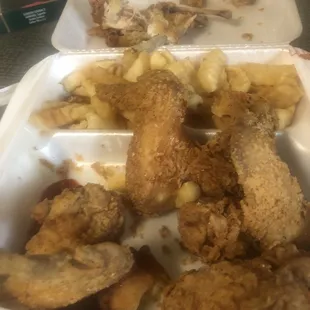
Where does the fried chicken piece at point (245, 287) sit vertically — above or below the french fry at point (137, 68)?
below

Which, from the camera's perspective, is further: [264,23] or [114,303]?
[264,23]

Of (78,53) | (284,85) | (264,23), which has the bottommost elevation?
(264,23)

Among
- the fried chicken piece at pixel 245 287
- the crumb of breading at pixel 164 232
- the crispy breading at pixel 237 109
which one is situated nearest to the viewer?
the fried chicken piece at pixel 245 287

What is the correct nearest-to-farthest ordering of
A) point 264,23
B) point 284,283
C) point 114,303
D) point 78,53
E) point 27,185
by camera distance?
1. point 284,283
2. point 114,303
3. point 27,185
4. point 78,53
5. point 264,23

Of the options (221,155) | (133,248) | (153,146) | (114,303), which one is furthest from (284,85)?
(114,303)

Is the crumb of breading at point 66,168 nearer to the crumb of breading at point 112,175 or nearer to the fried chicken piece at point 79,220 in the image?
the crumb of breading at point 112,175

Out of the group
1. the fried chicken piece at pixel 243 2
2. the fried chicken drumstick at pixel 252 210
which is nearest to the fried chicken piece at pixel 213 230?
the fried chicken drumstick at pixel 252 210

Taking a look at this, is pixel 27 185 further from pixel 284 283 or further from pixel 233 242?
→ pixel 284 283

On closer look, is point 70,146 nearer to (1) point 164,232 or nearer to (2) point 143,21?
(1) point 164,232

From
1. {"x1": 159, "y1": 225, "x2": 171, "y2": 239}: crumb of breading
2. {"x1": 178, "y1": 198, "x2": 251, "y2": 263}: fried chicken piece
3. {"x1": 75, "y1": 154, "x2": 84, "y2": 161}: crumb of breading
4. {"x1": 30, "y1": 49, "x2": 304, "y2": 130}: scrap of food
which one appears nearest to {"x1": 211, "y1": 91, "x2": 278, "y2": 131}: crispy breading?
{"x1": 30, "y1": 49, "x2": 304, "y2": 130}: scrap of food
